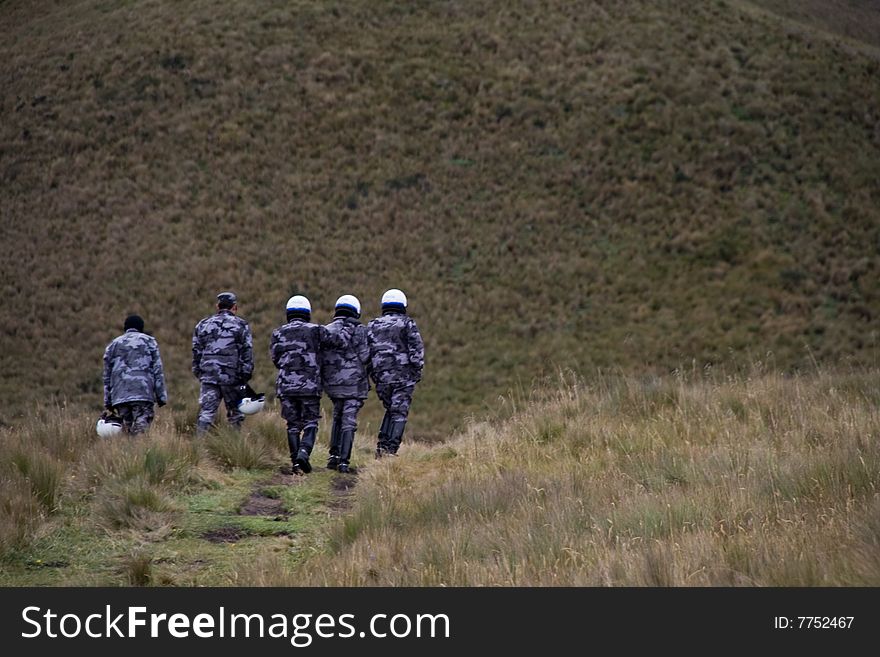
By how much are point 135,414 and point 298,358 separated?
7.19ft

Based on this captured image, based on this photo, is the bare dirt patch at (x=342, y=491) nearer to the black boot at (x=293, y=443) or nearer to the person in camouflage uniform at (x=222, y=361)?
the black boot at (x=293, y=443)

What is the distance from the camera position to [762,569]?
15.3 ft

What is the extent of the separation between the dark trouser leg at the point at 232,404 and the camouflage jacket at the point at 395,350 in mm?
1760

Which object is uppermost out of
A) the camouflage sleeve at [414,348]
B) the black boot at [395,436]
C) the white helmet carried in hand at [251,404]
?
the camouflage sleeve at [414,348]

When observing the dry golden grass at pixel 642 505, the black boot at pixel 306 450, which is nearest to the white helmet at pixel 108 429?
the black boot at pixel 306 450

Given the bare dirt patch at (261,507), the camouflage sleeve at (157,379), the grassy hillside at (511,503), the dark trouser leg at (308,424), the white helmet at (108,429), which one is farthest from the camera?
the camouflage sleeve at (157,379)

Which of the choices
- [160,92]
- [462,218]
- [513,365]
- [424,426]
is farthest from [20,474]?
[160,92]

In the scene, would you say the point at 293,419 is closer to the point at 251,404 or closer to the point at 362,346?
the point at 251,404

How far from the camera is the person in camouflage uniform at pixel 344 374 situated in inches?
428

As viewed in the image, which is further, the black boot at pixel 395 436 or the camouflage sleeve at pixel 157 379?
the black boot at pixel 395 436

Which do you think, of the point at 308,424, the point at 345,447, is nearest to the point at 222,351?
the point at 308,424

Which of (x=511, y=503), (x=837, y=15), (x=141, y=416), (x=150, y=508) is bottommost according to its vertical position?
(x=837, y=15)

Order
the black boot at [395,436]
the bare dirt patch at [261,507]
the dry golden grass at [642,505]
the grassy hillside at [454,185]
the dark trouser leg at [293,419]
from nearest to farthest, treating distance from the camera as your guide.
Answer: the dry golden grass at [642,505]
the bare dirt patch at [261,507]
the dark trouser leg at [293,419]
the black boot at [395,436]
the grassy hillside at [454,185]

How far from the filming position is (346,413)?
10.9 metres
